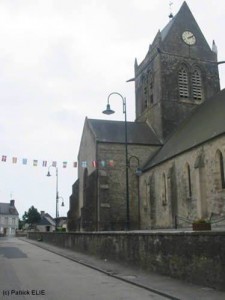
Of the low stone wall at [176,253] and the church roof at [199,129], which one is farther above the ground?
the church roof at [199,129]

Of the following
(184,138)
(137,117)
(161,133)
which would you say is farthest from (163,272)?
(137,117)

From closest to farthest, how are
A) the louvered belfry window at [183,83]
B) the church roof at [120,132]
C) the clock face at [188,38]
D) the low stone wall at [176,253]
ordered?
the low stone wall at [176,253]
the church roof at [120,132]
the louvered belfry window at [183,83]
the clock face at [188,38]

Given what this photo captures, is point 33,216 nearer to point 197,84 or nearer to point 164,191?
point 197,84

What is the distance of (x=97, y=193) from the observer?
35.8 metres

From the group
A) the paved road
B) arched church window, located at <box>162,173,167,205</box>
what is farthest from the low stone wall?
arched church window, located at <box>162,173,167,205</box>

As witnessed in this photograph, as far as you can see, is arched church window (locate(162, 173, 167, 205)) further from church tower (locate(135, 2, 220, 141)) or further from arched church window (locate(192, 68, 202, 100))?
arched church window (locate(192, 68, 202, 100))

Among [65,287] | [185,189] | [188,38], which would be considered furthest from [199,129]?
[65,287]

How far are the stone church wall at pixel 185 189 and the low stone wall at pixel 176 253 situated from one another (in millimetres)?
8235

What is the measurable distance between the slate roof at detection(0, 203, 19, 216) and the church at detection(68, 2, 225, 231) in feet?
202

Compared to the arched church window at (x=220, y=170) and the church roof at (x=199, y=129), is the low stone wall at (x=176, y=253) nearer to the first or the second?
the arched church window at (x=220, y=170)

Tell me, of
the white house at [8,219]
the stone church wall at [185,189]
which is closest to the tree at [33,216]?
the white house at [8,219]

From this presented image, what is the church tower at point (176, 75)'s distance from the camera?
39.6 m

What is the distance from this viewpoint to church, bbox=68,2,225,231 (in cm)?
2561

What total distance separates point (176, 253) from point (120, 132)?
1093 inches
